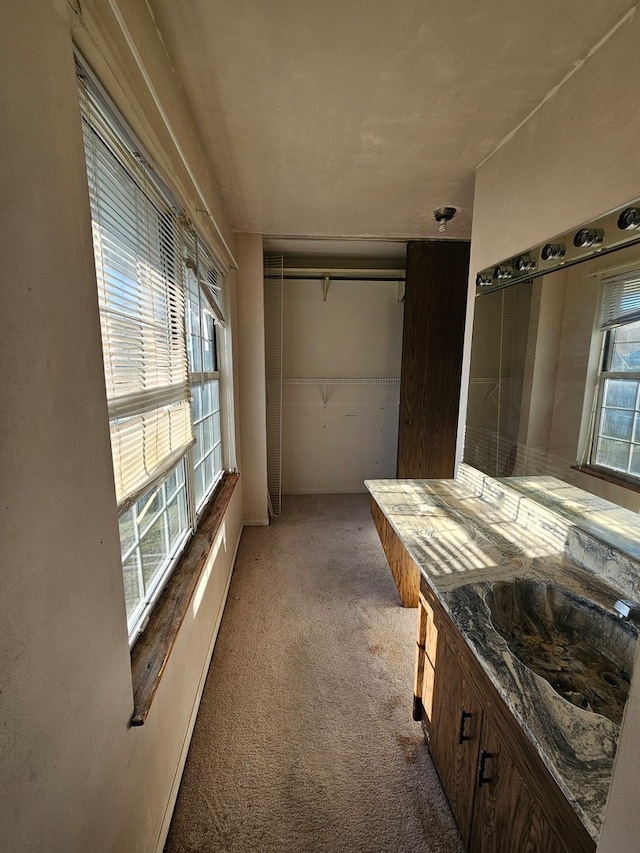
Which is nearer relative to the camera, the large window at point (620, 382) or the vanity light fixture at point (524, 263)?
the large window at point (620, 382)

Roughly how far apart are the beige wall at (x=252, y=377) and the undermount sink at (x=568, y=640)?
2383 mm

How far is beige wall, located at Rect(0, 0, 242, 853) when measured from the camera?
0.47m

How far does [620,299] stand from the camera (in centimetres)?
105

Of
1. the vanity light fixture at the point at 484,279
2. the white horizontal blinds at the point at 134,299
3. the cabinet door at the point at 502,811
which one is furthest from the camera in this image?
the vanity light fixture at the point at 484,279

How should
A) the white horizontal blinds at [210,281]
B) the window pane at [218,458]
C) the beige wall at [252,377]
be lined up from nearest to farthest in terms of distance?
the white horizontal blinds at [210,281]
the window pane at [218,458]
the beige wall at [252,377]

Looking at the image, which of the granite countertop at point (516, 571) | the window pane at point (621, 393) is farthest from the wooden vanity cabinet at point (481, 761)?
the window pane at point (621, 393)

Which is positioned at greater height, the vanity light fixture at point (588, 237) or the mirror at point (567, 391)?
the vanity light fixture at point (588, 237)

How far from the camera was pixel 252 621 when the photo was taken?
6.68ft

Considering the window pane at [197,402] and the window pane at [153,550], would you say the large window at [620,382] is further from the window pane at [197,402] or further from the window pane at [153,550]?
the window pane at [197,402]

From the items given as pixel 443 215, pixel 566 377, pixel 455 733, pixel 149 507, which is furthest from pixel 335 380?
pixel 455 733

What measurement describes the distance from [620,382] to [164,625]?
5.36 ft

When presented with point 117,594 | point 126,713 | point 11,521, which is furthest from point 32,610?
point 126,713

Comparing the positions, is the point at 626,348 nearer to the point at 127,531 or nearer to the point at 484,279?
the point at 484,279

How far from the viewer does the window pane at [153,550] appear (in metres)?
1.17
